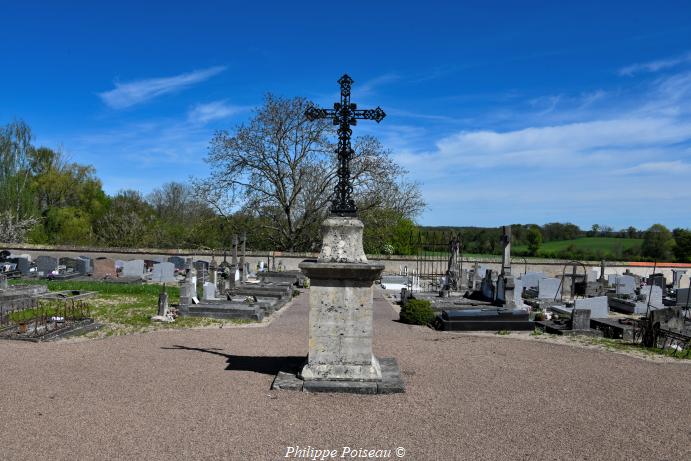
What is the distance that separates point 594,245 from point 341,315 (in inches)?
2048

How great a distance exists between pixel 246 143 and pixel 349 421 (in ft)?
92.4

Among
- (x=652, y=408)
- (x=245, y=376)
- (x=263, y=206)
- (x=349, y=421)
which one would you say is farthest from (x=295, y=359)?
(x=263, y=206)

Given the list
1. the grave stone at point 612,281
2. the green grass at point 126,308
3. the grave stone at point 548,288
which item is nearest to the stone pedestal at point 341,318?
the green grass at point 126,308

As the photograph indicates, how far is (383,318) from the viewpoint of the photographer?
51.2 feet

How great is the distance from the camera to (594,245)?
52.3 meters

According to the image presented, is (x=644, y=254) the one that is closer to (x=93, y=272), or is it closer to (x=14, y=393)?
(x=93, y=272)

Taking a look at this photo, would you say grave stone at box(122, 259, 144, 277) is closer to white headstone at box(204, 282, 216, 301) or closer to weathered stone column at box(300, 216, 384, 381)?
white headstone at box(204, 282, 216, 301)

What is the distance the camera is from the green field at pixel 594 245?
46.6 meters

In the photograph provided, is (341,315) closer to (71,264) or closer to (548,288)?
(548,288)

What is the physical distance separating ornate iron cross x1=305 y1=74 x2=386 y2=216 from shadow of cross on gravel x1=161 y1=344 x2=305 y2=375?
104 inches

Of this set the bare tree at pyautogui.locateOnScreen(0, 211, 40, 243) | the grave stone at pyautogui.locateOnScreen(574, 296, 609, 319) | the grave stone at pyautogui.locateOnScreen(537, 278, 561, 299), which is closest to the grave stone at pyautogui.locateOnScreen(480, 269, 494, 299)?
the grave stone at pyautogui.locateOnScreen(537, 278, 561, 299)

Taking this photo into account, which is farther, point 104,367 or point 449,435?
point 104,367

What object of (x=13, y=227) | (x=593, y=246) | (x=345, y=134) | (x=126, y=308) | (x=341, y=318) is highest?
(x=345, y=134)

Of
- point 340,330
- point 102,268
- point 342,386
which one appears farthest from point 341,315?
point 102,268
